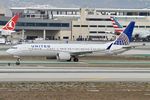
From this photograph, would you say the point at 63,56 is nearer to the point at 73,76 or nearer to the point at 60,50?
the point at 60,50

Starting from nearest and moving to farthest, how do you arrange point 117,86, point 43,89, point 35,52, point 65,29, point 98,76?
point 43,89 < point 117,86 < point 98,76 < point 35,52 < point 65,29

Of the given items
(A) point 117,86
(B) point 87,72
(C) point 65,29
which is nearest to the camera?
(A) point 117,86

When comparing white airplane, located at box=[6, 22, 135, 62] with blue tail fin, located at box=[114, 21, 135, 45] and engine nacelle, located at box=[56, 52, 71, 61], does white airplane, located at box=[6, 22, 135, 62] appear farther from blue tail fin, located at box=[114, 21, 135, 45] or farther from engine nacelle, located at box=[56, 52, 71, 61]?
blue tail fin, located at box=[114, 21, 135, 45]

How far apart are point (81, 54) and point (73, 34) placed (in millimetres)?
119212

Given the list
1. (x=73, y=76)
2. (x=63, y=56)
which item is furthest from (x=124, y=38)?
(x=73, y=76)

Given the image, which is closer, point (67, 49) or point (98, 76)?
point (98, 76)

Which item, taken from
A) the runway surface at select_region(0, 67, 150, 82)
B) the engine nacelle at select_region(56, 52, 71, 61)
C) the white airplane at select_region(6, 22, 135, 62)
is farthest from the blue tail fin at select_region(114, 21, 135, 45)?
the runway surface at select_region(0, 67, 150, 82)

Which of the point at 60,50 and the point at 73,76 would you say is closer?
the point at 73,76

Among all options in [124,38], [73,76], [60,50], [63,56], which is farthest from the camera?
[124,38]

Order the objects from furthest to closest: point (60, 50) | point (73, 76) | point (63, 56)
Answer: point (60, 50) → point (63, 56) → point (73, 76)

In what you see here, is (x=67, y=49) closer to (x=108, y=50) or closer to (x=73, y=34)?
(x=108, y=50)

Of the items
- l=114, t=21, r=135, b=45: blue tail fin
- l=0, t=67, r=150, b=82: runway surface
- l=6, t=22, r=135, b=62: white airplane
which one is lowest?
l=0, t=67, r=150, b=82: runway surface

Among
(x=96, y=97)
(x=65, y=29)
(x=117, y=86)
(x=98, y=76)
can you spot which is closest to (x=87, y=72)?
(x=98, y=76)

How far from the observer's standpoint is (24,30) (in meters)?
197
